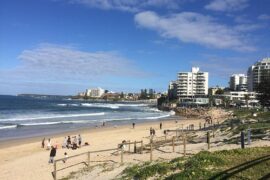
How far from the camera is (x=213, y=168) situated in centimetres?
1204

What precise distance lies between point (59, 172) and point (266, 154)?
11.0m

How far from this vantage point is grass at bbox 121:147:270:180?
35.9 feet

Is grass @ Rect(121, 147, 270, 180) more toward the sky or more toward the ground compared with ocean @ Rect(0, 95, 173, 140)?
more toward the sky

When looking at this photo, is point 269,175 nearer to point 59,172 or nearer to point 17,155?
point 59,172

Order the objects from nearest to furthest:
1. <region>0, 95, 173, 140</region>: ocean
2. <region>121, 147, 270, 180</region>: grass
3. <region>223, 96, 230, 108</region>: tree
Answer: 1. <region>121, 147, 270, 180</region>: grass
2. <region>0, 95, 173, 140</region>: ocean
3. <region>223, 96, 230, 108</region>: tree

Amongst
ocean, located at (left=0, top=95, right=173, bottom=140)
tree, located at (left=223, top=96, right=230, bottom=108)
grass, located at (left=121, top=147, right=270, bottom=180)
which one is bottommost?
ocean, located at (left=0, top=95, right=173, bottom=140)

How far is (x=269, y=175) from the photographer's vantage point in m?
10.4

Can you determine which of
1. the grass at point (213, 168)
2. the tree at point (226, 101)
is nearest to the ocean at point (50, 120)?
the grass at point (213, 168)

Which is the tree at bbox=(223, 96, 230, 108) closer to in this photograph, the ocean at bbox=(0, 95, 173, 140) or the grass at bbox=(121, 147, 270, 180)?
the ocean at bbox=(0, 95, 173, 140)

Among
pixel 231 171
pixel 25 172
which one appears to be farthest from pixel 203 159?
pixel 25 172

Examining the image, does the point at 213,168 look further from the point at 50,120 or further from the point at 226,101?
the point at 226,101

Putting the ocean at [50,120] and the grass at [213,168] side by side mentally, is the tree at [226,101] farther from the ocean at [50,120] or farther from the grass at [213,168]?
the grass at [213,168]

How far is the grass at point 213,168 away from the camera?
10.9 m

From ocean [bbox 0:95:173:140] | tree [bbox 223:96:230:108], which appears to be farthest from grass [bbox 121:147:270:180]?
tree [bbox 223:96:230:108]
